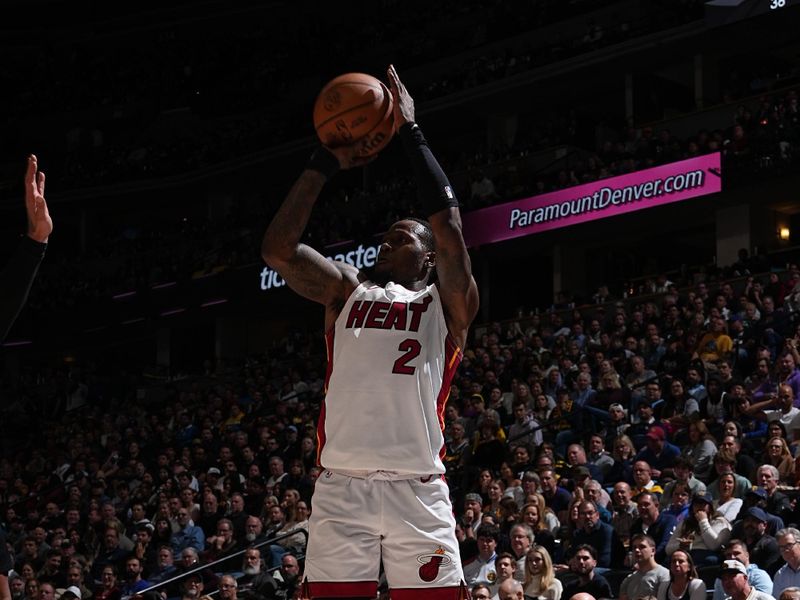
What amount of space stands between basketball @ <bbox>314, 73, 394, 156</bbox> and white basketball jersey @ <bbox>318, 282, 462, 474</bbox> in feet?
2.09

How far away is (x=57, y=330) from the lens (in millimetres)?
30812

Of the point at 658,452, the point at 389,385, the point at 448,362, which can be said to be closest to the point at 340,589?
the point at 389,385

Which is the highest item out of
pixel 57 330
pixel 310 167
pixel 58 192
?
pixel 58 192

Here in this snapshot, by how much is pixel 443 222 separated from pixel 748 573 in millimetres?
5313

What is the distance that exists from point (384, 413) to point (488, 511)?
24.4 feet

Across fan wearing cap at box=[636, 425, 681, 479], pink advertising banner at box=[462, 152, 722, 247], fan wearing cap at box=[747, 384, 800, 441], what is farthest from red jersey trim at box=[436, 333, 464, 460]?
pink advertising banner at box=[462, 152, 722, 247]

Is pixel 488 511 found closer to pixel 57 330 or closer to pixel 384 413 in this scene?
pixel 384 413

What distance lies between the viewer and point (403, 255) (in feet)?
17.5

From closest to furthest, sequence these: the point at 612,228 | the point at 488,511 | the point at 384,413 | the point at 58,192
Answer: the point at 384,413
the point at 488,511
the point at 612,228
the point at 58,192

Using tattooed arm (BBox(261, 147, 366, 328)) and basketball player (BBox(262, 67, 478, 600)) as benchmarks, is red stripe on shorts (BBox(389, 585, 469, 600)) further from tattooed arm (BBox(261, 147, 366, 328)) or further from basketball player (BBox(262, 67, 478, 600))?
tattooed arm (BBox(261, 147, 366, 328))

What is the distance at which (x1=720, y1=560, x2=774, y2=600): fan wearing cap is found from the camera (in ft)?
28.4

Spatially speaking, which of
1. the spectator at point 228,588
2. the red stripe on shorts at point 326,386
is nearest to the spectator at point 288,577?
the spectator at point 228,588

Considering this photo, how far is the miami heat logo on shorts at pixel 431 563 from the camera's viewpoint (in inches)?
191

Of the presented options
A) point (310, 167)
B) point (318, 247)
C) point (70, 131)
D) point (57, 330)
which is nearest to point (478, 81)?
point (318, 247)
